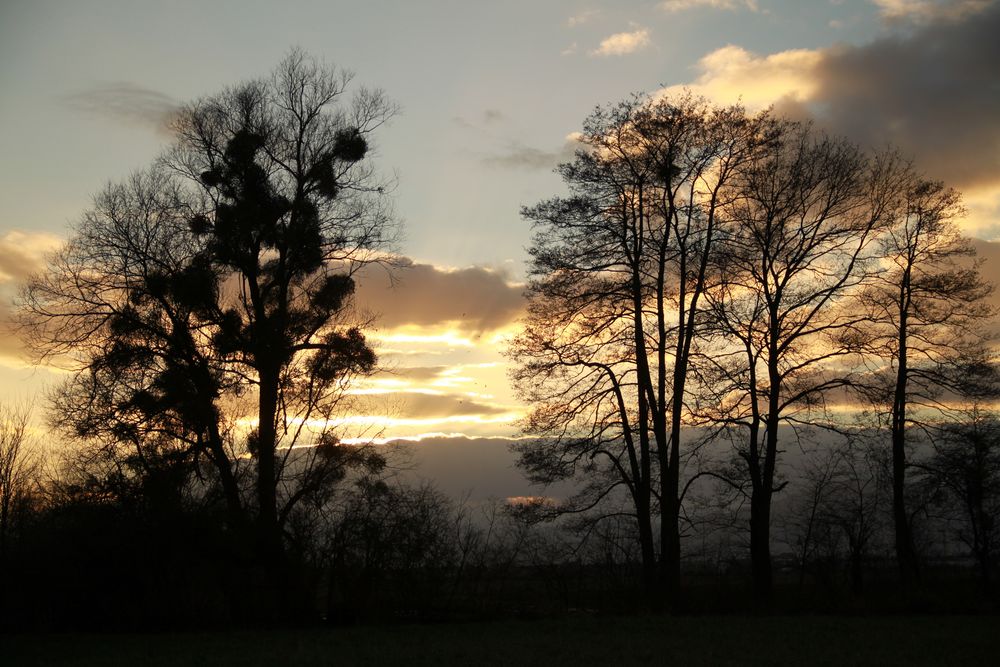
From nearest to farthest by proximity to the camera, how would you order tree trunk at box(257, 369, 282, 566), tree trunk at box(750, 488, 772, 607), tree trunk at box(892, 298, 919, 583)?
tree trunk at box(257, 369, 282, 566) → tree trunk at box(750, 488, 772, 607) → tree trunk at box(892, 298, 919, 583)

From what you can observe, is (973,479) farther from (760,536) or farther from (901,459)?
(760,536)

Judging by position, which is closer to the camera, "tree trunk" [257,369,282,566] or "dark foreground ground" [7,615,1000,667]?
"dark foreground ground" [7,615,1000,667]

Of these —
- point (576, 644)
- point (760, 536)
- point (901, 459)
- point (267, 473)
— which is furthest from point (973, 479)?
point (267, 473)

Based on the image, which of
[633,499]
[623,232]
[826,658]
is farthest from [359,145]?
[826,658]

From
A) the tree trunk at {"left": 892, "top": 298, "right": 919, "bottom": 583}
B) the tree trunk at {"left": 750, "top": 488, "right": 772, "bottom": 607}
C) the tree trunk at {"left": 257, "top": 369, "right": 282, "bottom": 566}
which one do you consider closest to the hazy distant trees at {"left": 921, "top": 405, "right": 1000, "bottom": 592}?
the tree trunk at {"left": 892, "top": 298, "right": 919, "bottom": 583}

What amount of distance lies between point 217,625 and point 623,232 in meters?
13.7

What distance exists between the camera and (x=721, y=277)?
68.5 feet

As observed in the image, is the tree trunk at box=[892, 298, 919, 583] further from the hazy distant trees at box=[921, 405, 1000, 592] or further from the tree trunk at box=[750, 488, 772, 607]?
the tree trunk at box=[750, 488, 772, 607]

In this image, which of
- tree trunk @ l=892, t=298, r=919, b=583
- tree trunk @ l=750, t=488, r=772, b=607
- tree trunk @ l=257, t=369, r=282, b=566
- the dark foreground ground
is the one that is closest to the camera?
the dark foreground ground

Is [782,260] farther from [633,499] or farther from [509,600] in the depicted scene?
[509,600]

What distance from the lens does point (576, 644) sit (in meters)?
14.7

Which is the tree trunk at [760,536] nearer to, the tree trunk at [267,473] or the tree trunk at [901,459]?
the tree trunk at [901,459]

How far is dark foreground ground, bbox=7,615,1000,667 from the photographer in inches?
513

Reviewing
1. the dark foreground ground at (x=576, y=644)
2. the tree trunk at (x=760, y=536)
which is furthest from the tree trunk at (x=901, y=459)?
the dark foreground ground at (x=576, y=644)
